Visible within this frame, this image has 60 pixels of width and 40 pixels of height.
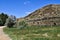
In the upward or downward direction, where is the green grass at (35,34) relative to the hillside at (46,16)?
downward

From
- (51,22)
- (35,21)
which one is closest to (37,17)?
(35,21)

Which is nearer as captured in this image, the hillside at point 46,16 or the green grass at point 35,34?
the green grass at point 35,34

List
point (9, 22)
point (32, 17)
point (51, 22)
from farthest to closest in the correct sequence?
point (9, 22)
point (32, 17)
point (51, 22)

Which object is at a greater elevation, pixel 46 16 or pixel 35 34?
pixel 46 16

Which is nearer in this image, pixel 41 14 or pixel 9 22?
pixel 41 14

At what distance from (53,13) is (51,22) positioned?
1982 mm

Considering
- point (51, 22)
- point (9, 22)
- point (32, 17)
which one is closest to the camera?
point (51, 22)

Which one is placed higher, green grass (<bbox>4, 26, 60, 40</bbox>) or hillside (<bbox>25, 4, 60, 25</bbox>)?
hillside (<bbox>25, 4, 60, 25</bbox>)

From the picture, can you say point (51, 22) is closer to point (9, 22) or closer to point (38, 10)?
point (38, 10)

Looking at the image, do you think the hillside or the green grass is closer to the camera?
the green grass

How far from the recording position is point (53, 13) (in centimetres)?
3619

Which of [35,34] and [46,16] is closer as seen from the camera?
[35,34]

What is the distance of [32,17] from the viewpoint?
38.2 m

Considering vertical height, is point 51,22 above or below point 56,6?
below
